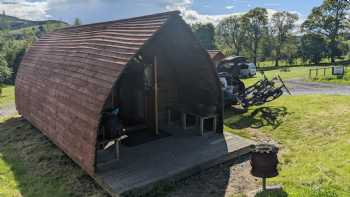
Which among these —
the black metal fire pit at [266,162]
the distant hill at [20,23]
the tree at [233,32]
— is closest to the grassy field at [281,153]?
the black metal fire pit at [266,162]

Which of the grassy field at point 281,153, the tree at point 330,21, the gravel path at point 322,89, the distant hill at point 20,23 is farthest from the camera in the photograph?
the distant hill at point 20,23

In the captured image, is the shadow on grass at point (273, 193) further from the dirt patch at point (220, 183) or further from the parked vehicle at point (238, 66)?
the parked vehicle at point (238, 66)

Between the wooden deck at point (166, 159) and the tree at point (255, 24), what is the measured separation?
39.1 metres

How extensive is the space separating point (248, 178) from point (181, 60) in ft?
11.5

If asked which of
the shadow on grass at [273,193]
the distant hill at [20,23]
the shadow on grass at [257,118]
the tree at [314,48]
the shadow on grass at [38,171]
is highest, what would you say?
the distant hill at [20,23]

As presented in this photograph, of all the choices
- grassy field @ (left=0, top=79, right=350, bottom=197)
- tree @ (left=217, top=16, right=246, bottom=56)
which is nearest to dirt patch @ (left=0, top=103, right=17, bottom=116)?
grassy field @ (left=0, top=79, right=350, bottom=197)

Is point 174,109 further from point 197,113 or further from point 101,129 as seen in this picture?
point 101,129

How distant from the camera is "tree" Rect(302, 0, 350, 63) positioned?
125ft

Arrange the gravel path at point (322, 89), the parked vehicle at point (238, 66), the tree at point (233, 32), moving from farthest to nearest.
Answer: the tree at point (233, 32) < the parked vehicle at point (238, 66) < the gravel path at point (322, 89)

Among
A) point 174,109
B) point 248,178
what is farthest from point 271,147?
point 174,109

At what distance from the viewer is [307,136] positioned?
23.5 feet

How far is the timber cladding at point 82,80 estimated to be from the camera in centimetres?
493

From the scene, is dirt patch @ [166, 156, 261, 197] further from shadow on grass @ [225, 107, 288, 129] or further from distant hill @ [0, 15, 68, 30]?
distant hill @ [0, 15, 68, 30]

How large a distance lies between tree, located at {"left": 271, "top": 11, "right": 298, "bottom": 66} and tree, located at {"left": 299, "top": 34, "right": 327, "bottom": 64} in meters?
3.01
